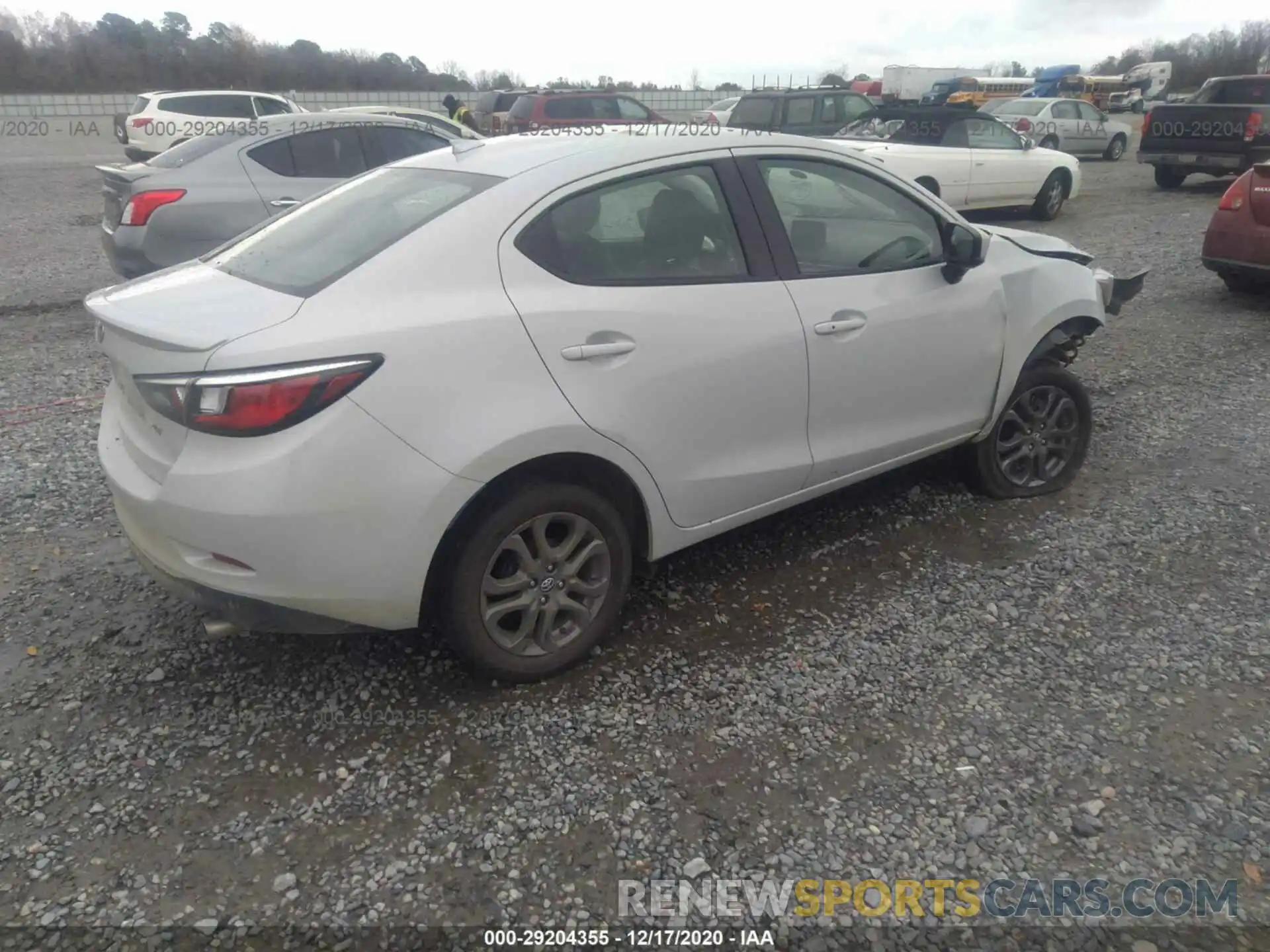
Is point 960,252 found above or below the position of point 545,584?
above

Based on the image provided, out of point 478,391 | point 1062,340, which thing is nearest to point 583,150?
point 478,391

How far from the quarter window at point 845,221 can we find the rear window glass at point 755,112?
11.5 metres

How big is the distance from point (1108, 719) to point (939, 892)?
0.97 metres

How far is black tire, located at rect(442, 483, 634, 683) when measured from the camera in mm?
2709

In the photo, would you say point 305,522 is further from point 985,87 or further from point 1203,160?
point 985,87

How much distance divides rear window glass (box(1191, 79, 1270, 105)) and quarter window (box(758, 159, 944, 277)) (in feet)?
48.2

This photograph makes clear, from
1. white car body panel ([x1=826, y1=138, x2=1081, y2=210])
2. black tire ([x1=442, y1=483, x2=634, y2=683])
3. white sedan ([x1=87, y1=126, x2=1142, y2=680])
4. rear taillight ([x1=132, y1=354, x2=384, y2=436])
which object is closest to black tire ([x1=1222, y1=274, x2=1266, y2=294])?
white car body panel ([x1=826, y1=138, x2=1081, y2=210])

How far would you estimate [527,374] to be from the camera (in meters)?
2.67

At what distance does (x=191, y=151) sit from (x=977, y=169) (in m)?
9.52

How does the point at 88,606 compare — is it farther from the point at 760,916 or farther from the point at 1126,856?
the point at 1126,856

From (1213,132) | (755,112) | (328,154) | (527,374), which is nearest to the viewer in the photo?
(527,374)

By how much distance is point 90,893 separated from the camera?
2236 mm

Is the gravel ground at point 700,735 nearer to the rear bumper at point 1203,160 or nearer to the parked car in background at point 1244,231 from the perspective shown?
the parked car in background at point 1244,231

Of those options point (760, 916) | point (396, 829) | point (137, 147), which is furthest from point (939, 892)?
point (137, 147)
